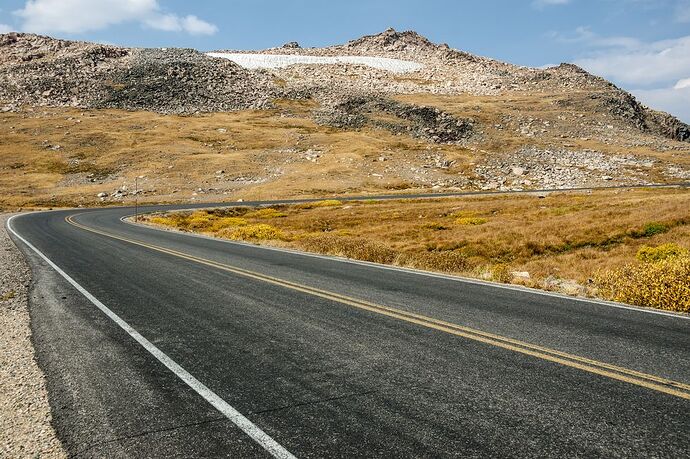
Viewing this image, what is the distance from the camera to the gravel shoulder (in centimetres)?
404

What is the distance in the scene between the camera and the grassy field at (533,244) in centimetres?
1056

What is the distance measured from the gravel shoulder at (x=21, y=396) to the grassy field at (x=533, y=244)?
10.4 meters

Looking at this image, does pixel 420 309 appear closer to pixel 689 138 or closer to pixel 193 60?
pixel 193 60

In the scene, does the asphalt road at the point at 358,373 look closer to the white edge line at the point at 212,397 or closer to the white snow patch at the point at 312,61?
the white edge line at the point at 212,397

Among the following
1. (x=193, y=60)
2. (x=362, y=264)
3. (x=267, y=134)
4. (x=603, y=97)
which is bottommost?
(x=362, y=264)

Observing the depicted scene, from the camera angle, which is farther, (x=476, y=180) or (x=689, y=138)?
(x=689, y=138)

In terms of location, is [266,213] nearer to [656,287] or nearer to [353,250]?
[353,250]

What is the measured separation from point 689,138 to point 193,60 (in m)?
132

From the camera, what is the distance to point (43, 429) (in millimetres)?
4305

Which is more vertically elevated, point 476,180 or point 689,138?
point 689,138

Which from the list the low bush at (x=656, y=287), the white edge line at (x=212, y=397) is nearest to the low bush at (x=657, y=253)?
the low bush at (x=656, y=287)

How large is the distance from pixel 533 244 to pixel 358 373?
699 inches

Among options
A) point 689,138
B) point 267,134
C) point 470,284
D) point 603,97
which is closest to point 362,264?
point 470,284

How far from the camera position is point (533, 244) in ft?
68.8
